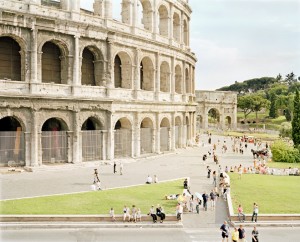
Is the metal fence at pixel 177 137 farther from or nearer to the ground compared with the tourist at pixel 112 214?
farther from the ground

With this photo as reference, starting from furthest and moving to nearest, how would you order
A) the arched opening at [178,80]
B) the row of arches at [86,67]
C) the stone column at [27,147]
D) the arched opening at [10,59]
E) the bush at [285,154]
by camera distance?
the arched opening at [178,80] → the bush at [285,154] → the row of arches at [86,67] → the arched opening at [10,59] → the stone column at [27,147]

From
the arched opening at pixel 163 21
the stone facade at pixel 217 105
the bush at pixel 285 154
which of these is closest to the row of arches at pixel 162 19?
the arched opening at pixel 163 21

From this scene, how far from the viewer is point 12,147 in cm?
2888

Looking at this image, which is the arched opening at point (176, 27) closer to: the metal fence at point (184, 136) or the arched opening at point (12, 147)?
the metal fence at point (184, 136)

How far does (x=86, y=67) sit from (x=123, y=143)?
7939 millimetres

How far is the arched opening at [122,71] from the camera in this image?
120 feet

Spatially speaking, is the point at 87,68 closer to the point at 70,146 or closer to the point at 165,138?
the point at 70,146

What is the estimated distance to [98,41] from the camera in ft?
109

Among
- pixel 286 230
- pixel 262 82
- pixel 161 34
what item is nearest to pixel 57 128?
pixel 161 34

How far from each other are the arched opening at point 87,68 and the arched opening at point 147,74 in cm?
674

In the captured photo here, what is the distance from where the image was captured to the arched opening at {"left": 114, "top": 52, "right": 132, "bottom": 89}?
36.7m

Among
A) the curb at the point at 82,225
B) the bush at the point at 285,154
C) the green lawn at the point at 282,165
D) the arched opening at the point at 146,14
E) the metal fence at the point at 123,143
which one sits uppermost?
the arched opening at the point at 146,14

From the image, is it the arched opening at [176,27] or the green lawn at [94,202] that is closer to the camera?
the green lawn at [94,202]

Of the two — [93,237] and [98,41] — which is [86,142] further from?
[93,237]
